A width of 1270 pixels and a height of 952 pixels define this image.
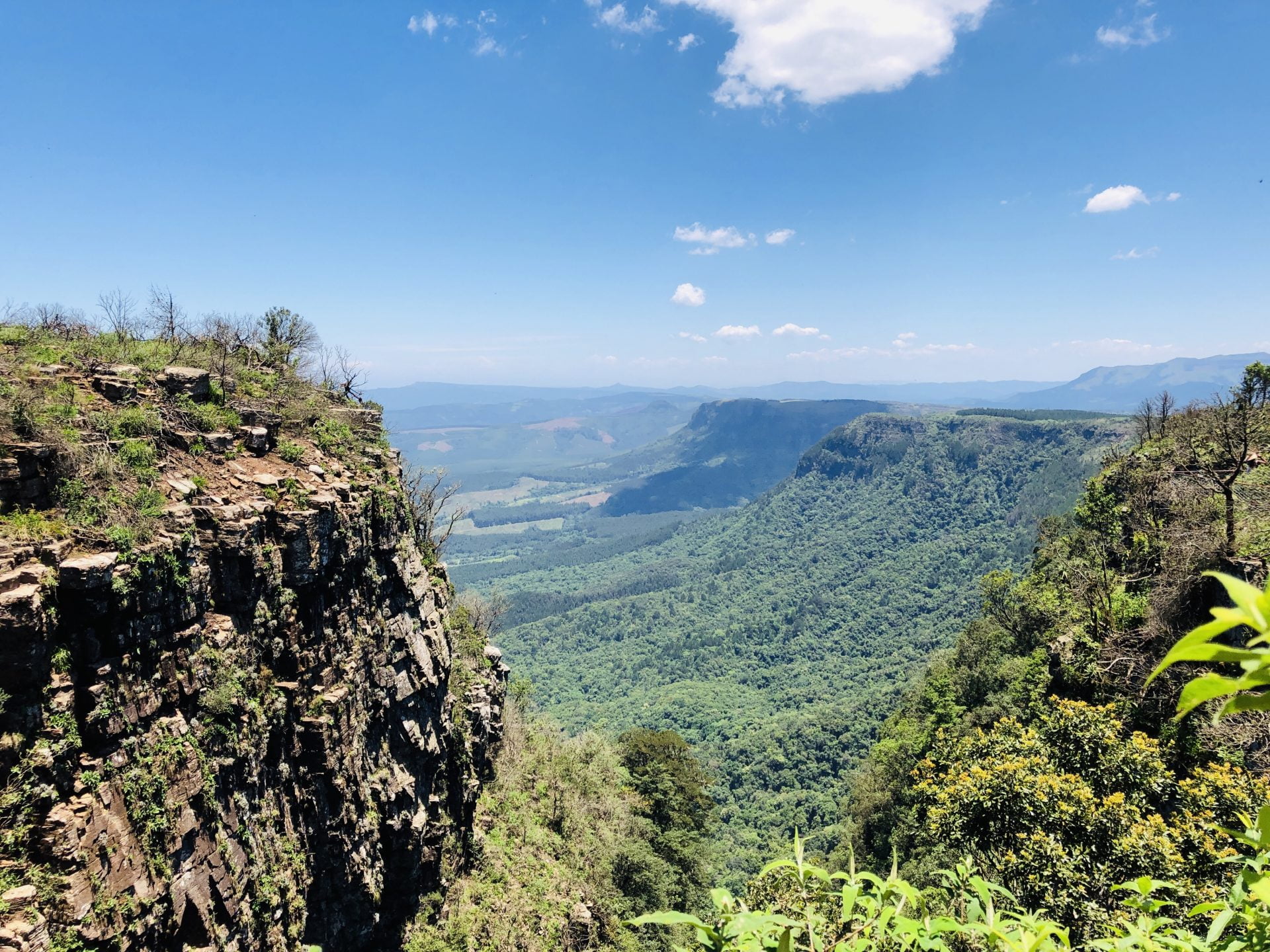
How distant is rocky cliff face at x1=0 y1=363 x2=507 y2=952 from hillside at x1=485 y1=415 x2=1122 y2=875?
1454 inches

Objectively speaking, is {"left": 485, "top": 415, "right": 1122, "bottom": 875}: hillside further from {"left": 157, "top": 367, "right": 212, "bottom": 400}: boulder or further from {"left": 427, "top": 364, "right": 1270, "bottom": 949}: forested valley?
{"left": 157, "top": 367, "right": 212, "bottom": 400}: boulder

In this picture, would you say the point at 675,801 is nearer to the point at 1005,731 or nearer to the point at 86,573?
the point at 1005,731

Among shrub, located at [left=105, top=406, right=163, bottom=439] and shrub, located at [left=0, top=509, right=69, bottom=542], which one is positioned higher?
shrub, located at [left=105, top=406, right=163, bottom=439]

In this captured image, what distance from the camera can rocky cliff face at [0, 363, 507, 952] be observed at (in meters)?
9.46

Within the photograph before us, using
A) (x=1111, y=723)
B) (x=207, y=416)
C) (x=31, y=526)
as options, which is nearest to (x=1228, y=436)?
(x=1111, y=723)

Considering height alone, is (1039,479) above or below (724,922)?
below

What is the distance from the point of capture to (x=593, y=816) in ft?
105

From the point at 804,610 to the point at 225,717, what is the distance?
128 meters

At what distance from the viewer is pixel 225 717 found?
496 inches

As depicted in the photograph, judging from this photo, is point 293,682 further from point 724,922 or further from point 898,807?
point 898,807

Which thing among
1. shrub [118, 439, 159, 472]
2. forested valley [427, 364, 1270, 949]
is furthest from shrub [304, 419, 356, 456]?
forested valley [427, 364, 1270, 949]

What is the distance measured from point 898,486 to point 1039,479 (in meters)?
43.6

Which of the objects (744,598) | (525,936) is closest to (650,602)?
(744,598)

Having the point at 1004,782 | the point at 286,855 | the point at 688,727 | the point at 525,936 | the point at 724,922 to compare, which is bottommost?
the point at 688,727
